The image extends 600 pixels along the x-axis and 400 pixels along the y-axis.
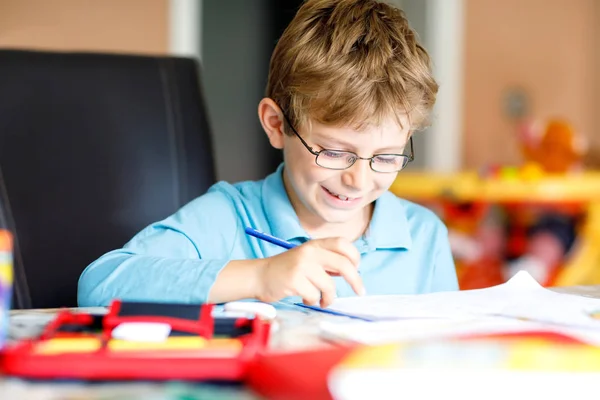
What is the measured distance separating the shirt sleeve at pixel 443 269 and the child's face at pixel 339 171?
19cm

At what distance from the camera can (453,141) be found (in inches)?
173

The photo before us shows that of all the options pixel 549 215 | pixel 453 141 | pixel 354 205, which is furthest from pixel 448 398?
pixel 453 141

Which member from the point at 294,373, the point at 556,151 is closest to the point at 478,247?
the point at 556,151

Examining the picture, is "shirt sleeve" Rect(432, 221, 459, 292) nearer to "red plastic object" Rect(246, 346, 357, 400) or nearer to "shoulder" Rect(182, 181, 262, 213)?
"shoulder" Rect(182, 181, 262, 213)

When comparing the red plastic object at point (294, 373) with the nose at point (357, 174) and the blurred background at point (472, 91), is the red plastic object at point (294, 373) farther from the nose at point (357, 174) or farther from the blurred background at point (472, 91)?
the blurred background at point (472, 91)

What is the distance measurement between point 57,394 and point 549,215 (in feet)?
11.1

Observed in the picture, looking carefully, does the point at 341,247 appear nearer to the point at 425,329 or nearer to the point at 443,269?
the point at 425,329

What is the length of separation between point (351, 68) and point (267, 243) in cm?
28

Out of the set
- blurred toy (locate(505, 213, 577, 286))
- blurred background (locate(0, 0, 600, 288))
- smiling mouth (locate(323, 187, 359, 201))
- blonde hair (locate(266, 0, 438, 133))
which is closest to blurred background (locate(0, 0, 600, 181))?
blurred background (locate(0, 0, 600, 288))

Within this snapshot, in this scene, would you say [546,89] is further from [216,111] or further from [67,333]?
[67,333]

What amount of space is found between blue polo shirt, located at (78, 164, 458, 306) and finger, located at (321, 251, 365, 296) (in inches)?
8.6

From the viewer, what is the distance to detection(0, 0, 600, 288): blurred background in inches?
129

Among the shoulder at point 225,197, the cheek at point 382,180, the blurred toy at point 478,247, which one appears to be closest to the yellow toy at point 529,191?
the blurred toy at point 478,247

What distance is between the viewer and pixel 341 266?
80 centimetres
